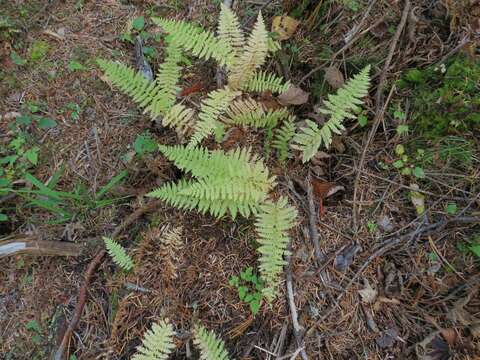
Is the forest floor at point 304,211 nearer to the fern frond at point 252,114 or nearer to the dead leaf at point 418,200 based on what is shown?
the dead leaf at point 418,200

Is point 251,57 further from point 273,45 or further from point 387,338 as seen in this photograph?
point 387,338

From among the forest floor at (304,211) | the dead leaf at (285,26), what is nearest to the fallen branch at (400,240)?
the forest floor at (304,211)

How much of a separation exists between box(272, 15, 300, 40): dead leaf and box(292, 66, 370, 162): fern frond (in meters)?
0.83

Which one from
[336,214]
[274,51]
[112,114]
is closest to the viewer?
[336,214]

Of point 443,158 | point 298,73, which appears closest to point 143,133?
point 298,73

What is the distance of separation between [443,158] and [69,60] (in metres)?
3.49

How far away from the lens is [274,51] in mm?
3188

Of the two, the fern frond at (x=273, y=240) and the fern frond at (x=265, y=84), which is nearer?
the fern frond at (x=273, y=240)

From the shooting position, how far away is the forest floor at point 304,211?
243 centimetres

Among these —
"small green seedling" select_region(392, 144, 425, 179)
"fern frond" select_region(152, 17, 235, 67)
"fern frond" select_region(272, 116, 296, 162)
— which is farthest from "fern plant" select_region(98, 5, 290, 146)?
"small green seedling" select_region(392, 144, 425, 179)

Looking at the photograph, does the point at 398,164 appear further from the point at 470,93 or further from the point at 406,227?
the point at 470,93

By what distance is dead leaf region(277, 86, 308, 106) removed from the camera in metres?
2.96

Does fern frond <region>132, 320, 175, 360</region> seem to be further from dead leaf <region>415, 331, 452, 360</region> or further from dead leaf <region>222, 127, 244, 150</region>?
dead leaf <region>415, 331, 452, 360</region>

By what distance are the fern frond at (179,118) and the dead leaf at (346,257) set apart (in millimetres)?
1542
